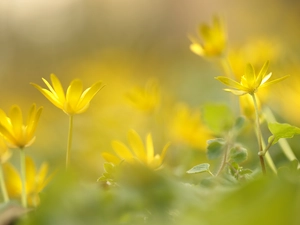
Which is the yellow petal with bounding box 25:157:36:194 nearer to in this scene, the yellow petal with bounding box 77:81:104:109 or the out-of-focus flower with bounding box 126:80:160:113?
the yellow petal with bounding box 77:81:104:109

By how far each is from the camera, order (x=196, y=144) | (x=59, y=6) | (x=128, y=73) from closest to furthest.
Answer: (x=196, y=144), (x=128, y=73), (x=59, y=6)

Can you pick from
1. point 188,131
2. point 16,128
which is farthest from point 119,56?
point 16,128

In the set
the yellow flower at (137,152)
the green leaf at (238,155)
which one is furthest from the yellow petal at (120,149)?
the green leaf at (238,155)

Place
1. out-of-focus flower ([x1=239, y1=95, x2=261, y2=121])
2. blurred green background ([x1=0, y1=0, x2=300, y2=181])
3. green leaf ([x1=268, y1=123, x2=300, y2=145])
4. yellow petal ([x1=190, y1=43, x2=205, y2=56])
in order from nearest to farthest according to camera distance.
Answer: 1. green leaf ([x1=268, y1=123, x2=300, y2=145])
2. out-of-focus flower ([x1=239, y1=95, x2=261, y2=121])
3. yellow petal ([x1=190, y1=43, x2=205, y2=56])
4. blurred green background ([x1=0, y1=0, x2=300, y2=181])

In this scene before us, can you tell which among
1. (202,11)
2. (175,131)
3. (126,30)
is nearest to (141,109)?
(175,131)

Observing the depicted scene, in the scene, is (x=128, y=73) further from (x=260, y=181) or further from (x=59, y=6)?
(x=59, y=6)

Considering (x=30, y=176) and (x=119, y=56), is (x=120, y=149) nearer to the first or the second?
(x=30, y=176)

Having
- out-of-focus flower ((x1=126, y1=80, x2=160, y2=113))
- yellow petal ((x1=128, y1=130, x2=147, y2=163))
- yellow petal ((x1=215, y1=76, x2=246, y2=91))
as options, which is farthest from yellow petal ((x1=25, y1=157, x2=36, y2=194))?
out-of-focus flower ((x1=126, y1=80, x2=160, y2=113))

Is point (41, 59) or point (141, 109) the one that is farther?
point (41, 59)
